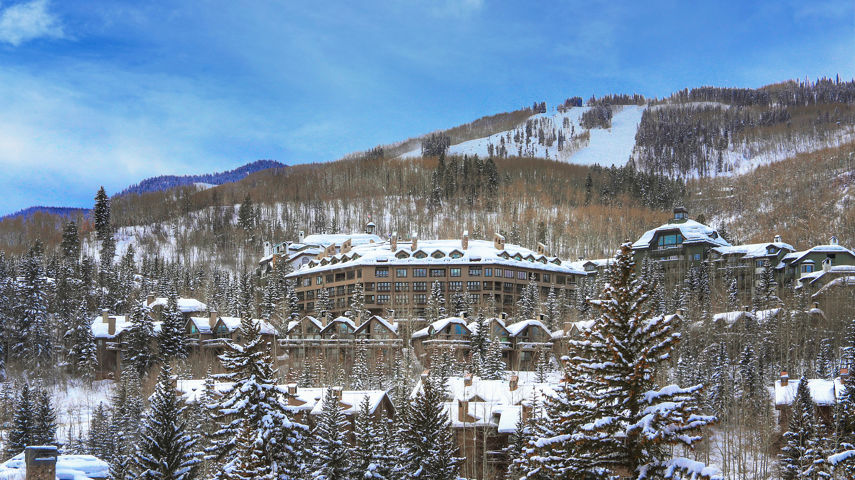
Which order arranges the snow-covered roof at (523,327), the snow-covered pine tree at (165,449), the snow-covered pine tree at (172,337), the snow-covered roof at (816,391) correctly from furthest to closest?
the snow-covered pine tree at (172,337)
the snow-covered roof at (523,327)
the snow-covered roof at (816,391)
the snow-covered pine tree at (165,449)

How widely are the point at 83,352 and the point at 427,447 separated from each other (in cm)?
5397

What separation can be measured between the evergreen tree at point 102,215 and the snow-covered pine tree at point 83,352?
252 feet

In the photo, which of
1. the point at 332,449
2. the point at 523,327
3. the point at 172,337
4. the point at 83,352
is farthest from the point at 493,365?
the point at 83,352

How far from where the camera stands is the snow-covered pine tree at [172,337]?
81.8 m

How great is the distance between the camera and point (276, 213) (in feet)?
624

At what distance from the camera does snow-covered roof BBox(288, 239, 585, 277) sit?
104125mm

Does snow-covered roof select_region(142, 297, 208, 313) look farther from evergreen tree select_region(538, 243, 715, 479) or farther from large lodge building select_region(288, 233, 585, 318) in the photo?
evergreen tree select_region(538, 243, 715, 479)

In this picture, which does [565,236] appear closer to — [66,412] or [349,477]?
[66,412]

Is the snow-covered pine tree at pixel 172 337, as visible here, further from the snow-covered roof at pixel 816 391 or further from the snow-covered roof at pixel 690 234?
the snow-covered roof at pixel 690 234

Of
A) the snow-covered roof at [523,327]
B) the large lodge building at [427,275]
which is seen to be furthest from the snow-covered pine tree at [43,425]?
the large lodge building at [427,275]

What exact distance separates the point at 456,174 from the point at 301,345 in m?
110

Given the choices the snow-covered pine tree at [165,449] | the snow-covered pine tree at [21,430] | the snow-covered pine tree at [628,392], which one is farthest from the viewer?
the snow-covered pine tree at [21,430]

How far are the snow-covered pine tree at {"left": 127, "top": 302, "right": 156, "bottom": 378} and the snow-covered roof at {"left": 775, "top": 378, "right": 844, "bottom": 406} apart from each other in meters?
56.2

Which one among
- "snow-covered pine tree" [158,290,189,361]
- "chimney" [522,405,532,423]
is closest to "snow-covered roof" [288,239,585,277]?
"snow-covered pine tree" [158,290,189,361]
